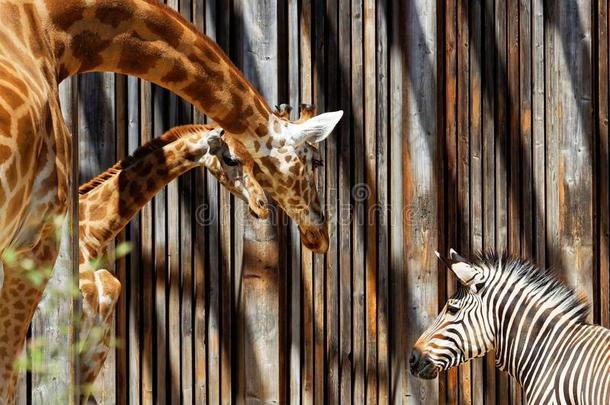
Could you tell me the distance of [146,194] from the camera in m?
3.96

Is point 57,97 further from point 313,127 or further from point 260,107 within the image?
point 313,127

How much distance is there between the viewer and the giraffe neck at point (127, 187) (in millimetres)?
3854

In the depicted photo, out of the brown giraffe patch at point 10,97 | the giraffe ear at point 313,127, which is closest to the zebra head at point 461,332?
the giraffe ear at point 313,127

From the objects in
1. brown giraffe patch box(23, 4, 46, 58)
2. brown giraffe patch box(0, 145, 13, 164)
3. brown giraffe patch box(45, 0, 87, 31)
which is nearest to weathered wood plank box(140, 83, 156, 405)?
brown giraffe patch box(45, 0, 87, 31)

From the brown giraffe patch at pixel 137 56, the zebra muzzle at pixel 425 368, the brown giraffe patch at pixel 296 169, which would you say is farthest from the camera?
the zebra muzzle at pixel 425 368

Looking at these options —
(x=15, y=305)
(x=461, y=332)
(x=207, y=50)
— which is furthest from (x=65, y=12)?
(x=461, y=332)

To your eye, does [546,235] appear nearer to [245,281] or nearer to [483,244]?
[483,244]

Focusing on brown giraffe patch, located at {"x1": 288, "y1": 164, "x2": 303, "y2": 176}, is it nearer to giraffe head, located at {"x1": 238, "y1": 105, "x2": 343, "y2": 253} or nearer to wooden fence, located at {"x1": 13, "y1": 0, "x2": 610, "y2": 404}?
giraffe head, located at {"x1": 238, "y1": 105, "x2": 343, "y2": 253}

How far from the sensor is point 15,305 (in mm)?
2141

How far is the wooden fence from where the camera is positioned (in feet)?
16.0

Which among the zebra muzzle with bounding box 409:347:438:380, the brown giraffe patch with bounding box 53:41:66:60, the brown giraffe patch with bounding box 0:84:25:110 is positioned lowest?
the zebra muzzle with bounding box 409:347:438:380

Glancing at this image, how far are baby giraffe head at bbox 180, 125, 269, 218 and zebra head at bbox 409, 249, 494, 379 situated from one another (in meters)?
0.99

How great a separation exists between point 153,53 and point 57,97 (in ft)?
1.89

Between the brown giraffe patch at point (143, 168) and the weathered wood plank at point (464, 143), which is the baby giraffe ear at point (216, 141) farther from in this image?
the weathered wood plank at point (464, 143)
